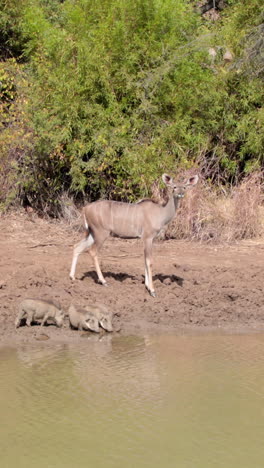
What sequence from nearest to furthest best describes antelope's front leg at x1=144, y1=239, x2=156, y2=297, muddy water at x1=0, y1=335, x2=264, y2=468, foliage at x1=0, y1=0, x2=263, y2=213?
muddy water at x1=0, y1=335, x2=264, y2=468 < antelope's front leg at x1=144, y1=239, x2=156, y2=297 < foliage at x1=0, y1=0, x2=263, y2=213

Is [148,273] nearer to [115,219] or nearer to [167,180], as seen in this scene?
[115,219]

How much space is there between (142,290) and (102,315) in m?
1.12

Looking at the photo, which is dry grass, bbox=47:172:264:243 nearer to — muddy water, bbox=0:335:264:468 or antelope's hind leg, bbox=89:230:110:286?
antelope's hind leg, bbox=89:230:110:286

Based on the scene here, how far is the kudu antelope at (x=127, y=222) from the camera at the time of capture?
1027cm

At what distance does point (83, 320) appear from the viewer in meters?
9.19

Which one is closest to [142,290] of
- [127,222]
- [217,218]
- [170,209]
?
Answer: [127,222]

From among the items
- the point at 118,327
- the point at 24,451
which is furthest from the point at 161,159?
the point at 24,451

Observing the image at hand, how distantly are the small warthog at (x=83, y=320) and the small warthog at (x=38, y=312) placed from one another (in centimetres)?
16

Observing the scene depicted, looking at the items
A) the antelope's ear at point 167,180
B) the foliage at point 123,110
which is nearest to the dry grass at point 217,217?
the foliage at point 123,110

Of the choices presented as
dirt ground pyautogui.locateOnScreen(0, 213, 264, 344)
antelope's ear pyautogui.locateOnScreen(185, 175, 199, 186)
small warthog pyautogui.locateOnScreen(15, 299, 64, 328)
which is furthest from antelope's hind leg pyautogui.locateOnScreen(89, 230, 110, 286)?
antelope's ear pyautogui.locateOnScreen(185, 175, 199, 186)

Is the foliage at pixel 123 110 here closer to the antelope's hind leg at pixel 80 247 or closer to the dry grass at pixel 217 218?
the dry grass at pixel 217 218

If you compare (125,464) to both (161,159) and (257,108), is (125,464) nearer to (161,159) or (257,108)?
(161,159)

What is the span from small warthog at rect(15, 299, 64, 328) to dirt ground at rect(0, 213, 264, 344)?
0.44 ft

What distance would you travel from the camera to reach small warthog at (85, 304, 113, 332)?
9.32 meters
